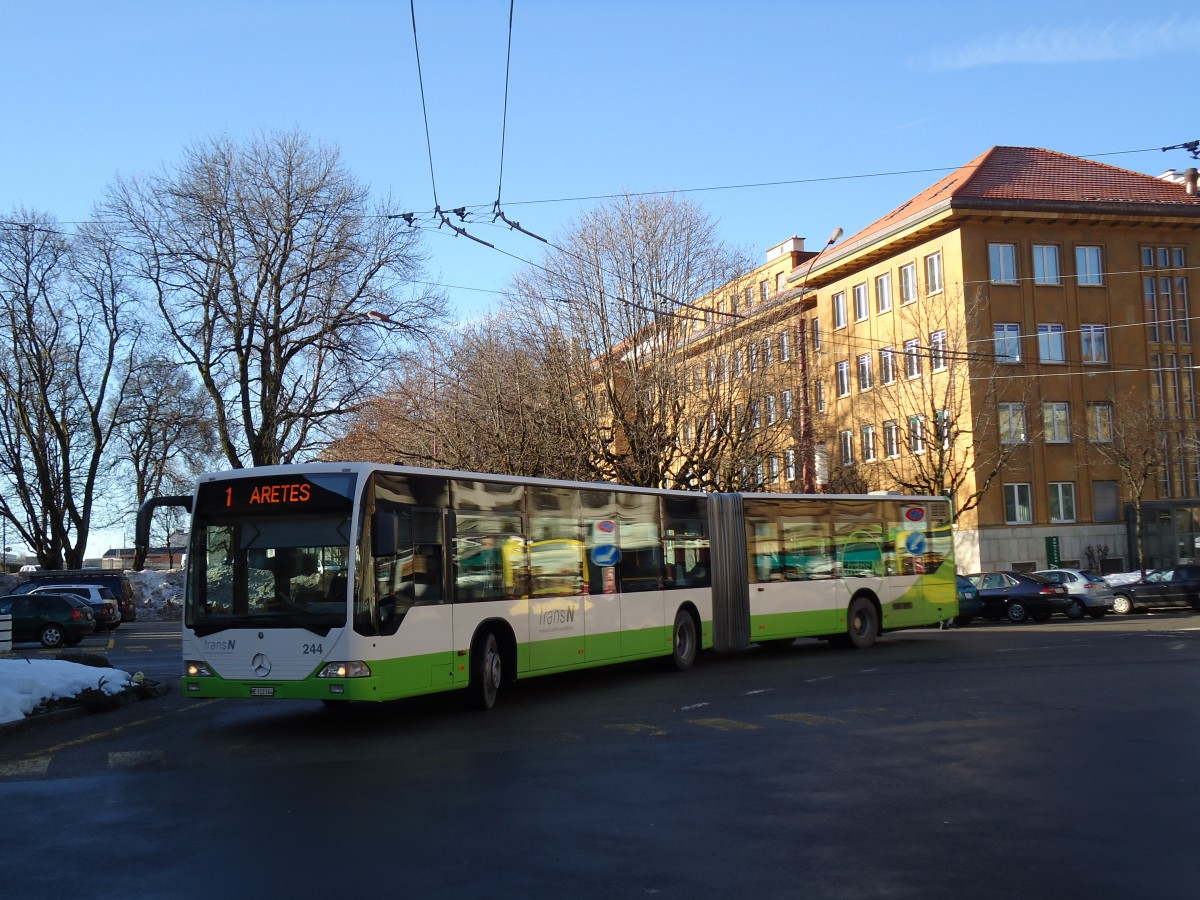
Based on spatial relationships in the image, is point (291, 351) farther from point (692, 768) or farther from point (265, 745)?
point (692, 768)

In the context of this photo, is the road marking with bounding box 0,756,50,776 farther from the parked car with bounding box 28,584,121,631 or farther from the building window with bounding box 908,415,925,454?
the building window with bounding box 908,415,925,454

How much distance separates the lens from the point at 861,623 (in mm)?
23359

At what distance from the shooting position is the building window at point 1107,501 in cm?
4812

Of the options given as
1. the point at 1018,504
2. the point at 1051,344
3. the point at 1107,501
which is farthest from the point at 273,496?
the point at 1107,501

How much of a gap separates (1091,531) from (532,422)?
24641 millimetres

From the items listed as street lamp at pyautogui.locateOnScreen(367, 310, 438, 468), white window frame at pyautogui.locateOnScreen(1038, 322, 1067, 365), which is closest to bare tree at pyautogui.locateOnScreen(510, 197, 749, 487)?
street lamp at pyautogui.locateOnScreen(367, 310, 438, 468)

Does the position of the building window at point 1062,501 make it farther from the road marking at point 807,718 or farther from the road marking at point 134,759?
the road marking at point 134,759

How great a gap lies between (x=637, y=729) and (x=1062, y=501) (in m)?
39.0

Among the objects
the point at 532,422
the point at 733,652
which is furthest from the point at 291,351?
the point at 733,652

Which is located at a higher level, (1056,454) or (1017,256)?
(1017,256)

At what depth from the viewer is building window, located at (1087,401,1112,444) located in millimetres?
47625

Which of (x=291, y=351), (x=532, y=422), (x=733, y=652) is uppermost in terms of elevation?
(x=291, y=351)

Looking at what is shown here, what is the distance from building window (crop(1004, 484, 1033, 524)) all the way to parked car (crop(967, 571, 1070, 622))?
1229 centimetres

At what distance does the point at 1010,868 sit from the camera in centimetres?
664
